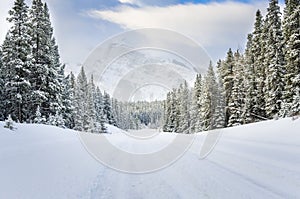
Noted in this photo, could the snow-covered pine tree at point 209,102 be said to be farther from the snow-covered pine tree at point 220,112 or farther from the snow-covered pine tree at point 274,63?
the snow-covered pine tree at point 274,63

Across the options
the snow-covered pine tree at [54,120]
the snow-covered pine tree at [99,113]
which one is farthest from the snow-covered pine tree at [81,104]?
the snow-covered pine tree at [54,120]

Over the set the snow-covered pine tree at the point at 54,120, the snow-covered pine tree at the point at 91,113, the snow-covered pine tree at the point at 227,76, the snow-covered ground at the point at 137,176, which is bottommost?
the snow-covered ground at the point at 137,176

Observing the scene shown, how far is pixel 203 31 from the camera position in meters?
12.8

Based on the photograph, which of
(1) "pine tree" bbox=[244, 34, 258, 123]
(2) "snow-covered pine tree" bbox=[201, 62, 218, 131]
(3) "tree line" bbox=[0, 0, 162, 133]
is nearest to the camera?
(3) "tree line" bbox=[0, 0, 162, 133]

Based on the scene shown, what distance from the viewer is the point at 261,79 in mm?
30938

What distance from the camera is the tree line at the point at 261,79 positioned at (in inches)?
918

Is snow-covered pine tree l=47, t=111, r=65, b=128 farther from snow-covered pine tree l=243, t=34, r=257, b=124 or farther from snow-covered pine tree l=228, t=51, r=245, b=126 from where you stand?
snow-covered pine tree l=228, t=51, r=245, b=126

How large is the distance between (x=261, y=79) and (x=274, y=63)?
3.87 metres

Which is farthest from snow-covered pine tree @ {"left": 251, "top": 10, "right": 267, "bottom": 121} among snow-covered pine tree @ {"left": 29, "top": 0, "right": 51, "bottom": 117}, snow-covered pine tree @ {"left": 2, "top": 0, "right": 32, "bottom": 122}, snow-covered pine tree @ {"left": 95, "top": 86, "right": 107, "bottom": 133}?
snow-covered pine tree @ {"left": 95, "top": 86, "right": 107, "bottom": 133}

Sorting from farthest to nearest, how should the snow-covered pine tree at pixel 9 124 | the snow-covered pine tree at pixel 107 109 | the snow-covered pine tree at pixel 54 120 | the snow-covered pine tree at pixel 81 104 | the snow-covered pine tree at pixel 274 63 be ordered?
the snow-covered pine tree at pixel 107 109, the snow-covered pine tree at pixel 81 104, the snow-covered pine tree at pixel 274 63, the snow-covered pine tree at pixel 54 120, the snow-covered pine tree at pixel 9 124

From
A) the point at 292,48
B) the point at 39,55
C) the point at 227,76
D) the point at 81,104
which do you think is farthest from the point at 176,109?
the point at 292,48

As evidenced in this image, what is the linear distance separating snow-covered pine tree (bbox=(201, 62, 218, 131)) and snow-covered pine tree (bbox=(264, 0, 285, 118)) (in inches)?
495

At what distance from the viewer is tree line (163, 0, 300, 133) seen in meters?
23.3

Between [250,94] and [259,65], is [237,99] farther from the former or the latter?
[259,65]
